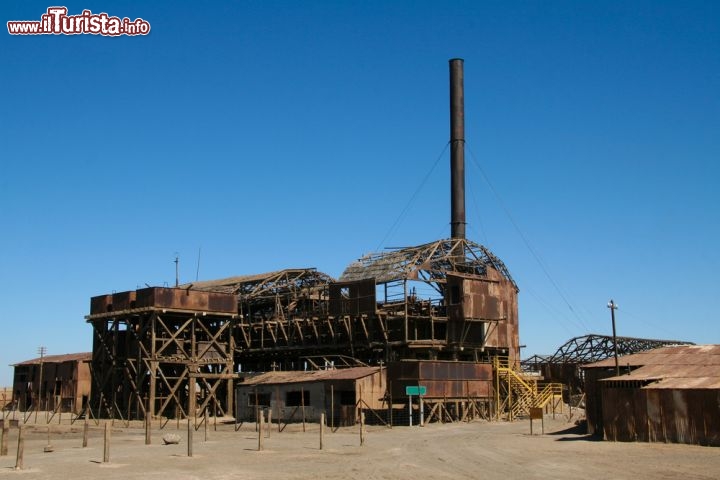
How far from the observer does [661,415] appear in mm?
39906

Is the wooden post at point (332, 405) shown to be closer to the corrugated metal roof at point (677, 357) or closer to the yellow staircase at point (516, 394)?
the yellow staircase at point (516, 394)

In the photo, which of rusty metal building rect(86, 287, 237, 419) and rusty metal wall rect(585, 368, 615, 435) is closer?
rusty metal wall rect(585, 368, 615, 435)

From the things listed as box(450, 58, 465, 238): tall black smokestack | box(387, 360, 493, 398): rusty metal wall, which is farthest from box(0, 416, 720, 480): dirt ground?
box(450, 58, 465, 238): tall black smokestack

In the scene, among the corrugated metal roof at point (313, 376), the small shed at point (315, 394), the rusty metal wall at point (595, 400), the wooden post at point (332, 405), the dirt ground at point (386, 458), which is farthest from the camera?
the corrugated metal roof at point (313, 376)

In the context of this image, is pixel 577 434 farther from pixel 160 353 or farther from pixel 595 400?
pixel 160 353

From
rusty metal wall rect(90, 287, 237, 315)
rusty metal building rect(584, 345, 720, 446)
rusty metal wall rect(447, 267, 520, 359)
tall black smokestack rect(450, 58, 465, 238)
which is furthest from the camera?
tall black smokestack rect(450, 58, 465, 238)

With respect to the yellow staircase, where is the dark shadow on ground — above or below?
below

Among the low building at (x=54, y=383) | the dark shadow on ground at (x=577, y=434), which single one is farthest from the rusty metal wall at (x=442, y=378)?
the low building at (x=54, y=383)

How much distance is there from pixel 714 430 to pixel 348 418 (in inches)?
1039

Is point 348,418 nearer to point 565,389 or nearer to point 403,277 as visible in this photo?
point 403,277

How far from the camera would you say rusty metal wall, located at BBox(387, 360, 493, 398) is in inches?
2293

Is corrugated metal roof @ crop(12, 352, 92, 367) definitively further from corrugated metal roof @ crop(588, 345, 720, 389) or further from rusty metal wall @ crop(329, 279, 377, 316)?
corrugated metal roof @ crop(588, 345, 720, 389)

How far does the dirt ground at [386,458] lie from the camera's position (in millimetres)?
31891

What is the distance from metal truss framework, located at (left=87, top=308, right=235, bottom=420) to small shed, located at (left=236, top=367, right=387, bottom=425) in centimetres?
449
